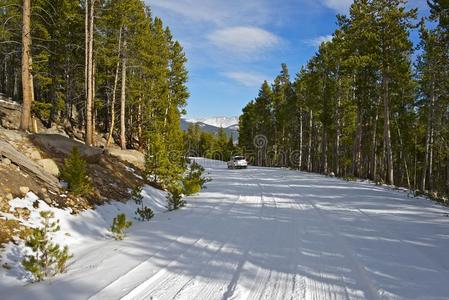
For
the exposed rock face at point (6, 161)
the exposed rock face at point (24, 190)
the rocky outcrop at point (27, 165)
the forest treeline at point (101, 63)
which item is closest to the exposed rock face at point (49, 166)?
the rocky outcrop at point (27, 165)

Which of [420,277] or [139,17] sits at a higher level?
[139,17]

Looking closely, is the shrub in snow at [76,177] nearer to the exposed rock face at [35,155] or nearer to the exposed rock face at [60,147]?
the exposed rock face at [35,155]

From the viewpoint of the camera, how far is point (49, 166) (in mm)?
10359

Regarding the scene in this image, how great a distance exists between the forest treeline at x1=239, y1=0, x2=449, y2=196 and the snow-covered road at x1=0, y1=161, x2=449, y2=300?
12.4 meters

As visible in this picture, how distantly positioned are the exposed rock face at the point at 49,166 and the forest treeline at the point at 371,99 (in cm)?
1667

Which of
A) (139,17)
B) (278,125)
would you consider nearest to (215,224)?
(139,17)

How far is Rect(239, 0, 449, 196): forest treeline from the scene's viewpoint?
71.7 feet

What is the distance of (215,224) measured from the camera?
354 inches

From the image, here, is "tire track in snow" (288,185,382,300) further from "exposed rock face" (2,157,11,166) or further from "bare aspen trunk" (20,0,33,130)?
"bare aspen trunk" (20,0,33,130)

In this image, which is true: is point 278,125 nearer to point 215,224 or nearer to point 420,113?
point 420,113

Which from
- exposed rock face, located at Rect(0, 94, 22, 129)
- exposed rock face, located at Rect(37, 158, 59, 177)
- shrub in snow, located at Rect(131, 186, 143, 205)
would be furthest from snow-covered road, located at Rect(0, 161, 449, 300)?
exposed rock face, located at Rect(0, 94, 22, 129)

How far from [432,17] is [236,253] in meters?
15.8

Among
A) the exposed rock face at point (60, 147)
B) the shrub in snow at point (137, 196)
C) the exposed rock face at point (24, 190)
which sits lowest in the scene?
the shrub in snow at point (137, 196)

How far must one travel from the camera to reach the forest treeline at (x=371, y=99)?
21844 millimetres
